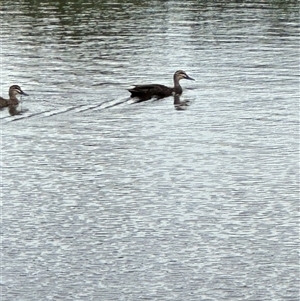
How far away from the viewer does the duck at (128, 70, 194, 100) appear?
3334cm

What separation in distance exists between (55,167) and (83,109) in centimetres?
613

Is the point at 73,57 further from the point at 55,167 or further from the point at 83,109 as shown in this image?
the point at 55,167

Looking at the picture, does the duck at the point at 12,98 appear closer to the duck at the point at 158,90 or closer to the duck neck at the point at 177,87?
the duck at the point at 158,90

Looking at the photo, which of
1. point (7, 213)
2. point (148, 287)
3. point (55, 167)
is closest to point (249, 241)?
point (148, 287)

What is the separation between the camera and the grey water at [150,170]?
19484 mm

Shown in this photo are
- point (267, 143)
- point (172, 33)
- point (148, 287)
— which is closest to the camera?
point (148, 287)

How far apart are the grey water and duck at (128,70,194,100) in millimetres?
263

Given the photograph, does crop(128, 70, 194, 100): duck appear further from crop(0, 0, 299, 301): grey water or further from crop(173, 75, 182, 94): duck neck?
crop(0, 0, 299, 301): grey water

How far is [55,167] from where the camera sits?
2584cm

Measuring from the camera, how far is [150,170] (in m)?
25.5

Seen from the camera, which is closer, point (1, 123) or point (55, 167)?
point (55, 167)

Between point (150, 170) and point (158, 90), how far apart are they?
8.62 m

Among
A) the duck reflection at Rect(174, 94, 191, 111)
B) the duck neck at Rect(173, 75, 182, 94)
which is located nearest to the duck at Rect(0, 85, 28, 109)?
the duck reflection at Rect(174, 94, 191, 111)

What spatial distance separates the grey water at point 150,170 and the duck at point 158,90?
0.26m
